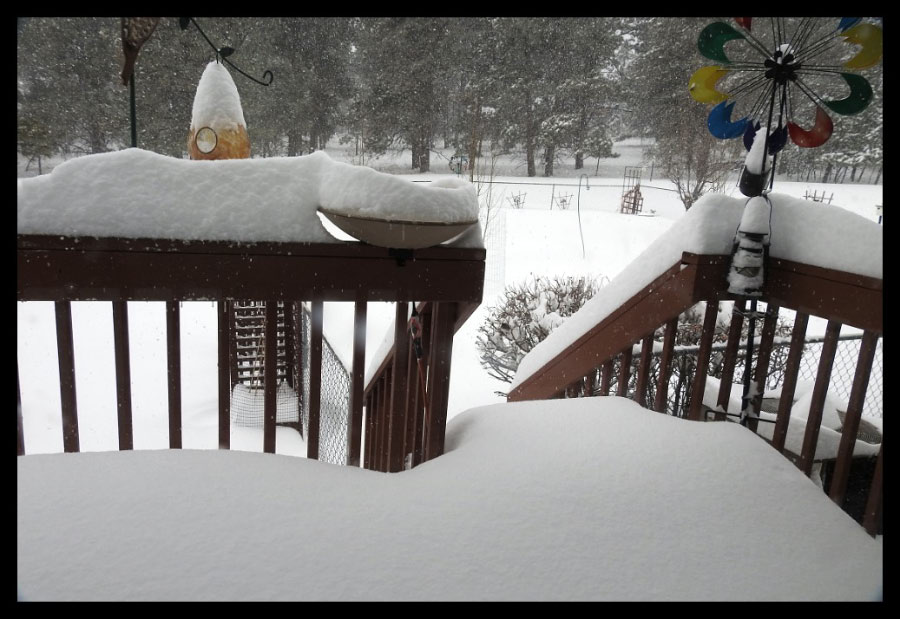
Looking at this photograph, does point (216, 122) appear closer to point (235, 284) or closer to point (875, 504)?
point (235, 284)

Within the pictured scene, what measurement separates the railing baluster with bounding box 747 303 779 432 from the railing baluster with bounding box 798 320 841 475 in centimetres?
9

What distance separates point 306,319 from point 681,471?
11.4 feet

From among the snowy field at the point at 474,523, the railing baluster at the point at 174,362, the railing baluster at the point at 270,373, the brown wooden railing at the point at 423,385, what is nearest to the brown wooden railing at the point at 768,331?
the snowy field at the point at 474,523

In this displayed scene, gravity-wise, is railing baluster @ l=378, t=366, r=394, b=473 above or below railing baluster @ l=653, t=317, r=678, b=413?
below

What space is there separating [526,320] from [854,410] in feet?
7.83

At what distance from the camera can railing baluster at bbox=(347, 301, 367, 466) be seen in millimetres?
837

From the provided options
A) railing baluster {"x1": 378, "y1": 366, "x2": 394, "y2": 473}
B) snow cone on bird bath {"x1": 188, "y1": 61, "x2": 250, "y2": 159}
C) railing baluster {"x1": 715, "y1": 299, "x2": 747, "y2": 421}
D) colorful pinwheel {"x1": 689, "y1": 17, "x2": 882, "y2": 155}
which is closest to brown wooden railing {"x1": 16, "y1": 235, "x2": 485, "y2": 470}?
railing baluster {"x1": 378, "y1": 366, "x2": 394, "y2": 473}

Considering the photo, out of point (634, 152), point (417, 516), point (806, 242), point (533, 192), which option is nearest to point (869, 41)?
point (806, 242)

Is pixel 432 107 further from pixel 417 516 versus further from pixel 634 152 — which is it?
pixel 417 516

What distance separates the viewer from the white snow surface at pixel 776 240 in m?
0.82

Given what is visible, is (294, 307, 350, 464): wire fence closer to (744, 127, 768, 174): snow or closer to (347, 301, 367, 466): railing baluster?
(347, 301, 367, 466): railing baluster

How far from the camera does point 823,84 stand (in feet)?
10.6

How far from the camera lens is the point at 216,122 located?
1492mm

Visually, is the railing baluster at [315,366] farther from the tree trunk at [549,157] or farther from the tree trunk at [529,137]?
the tree trunk at [549,157]
